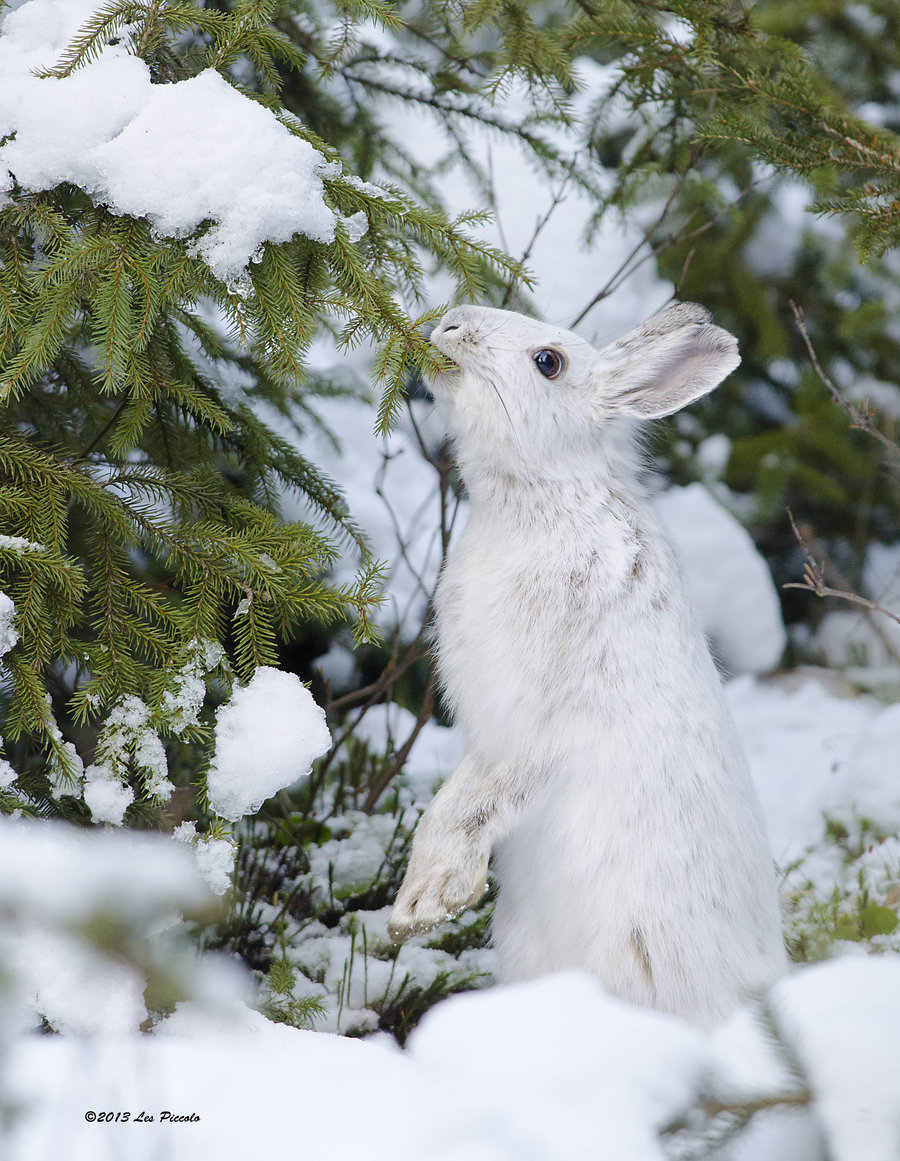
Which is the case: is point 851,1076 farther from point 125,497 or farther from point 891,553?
point 891,553

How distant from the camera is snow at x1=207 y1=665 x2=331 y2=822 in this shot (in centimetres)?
199

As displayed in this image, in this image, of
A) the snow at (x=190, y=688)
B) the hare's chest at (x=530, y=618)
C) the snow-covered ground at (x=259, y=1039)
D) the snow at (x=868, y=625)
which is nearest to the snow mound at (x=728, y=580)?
the snow at (x=868, y=625)

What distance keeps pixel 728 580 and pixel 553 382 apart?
3.55 meters

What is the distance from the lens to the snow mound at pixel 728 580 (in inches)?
221

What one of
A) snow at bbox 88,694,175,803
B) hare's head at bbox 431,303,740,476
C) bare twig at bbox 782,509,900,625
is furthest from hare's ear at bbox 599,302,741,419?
snow at bbox 88,694,175,803

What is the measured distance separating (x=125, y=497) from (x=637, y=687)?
1309 millimetres

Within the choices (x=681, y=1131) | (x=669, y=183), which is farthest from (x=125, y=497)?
(x=669, y=183)

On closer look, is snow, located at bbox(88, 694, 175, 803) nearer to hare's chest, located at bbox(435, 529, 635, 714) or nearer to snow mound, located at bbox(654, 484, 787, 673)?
hare's chest, located at bbox(435, 529, 635, 714)

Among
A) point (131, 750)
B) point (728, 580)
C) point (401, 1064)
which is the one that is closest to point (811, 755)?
point (728, 580)

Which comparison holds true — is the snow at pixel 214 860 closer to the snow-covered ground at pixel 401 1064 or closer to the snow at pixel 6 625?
the snow-covered ground at pixel 401 1064

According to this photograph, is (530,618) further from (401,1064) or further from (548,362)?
(401,1064)

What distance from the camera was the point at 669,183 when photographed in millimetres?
5270

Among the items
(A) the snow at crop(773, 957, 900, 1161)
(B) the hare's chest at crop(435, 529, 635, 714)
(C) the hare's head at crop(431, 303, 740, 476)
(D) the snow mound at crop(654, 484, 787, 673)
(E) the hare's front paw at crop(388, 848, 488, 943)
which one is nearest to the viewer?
(A) the snow at crop(773, 957, 900, 1161)

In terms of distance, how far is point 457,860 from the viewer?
2.08m
